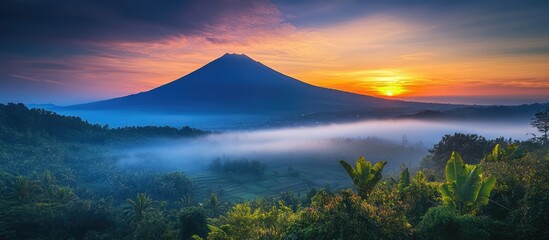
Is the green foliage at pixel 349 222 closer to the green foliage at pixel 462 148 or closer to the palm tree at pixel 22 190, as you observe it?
the green foliage at pixel 462 148

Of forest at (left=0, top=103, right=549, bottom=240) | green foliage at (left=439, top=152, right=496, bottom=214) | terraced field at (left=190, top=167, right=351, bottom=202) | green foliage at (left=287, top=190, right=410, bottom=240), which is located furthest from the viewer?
terraced field at (left=190, top=167, right=351, bottom=202)

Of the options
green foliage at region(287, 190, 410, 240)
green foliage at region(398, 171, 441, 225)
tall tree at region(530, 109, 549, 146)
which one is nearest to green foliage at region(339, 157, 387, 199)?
green foliage at region(398, 171, 441, 225)

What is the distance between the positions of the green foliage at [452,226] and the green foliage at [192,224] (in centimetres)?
2337

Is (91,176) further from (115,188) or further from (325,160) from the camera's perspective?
(325,160)

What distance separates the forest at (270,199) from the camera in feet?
38.8

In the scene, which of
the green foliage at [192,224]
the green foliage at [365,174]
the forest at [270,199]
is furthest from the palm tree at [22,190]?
the green foliage at [365,174]

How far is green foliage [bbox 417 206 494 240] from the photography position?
11516 millimetres

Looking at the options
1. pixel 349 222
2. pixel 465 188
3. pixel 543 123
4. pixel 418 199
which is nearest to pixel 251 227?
pixel 349 222

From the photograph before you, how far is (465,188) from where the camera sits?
13922mm

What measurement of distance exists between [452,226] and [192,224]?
24469 millimetres

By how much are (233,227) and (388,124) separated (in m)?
155

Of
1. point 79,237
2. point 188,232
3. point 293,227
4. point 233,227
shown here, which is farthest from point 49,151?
point 293,227

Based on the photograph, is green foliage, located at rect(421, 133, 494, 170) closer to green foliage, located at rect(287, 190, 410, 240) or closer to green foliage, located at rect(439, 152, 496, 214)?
green foliage, located at rect(439, 152, 496, 214)

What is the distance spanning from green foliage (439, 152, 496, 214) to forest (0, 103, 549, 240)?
4 centimetres
